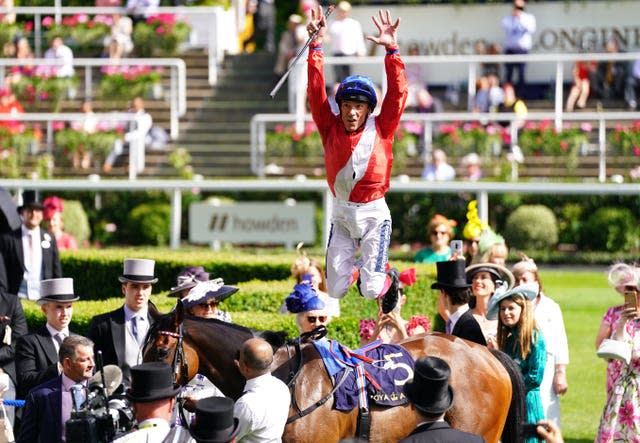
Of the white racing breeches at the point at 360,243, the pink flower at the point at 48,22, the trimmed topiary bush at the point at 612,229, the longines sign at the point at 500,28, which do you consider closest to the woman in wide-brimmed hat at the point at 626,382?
the white racing breeches at the point at 360,243

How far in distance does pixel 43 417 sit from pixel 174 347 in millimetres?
789

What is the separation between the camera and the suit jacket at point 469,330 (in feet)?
29.1

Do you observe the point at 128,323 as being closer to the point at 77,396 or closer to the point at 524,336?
the point at 77,396

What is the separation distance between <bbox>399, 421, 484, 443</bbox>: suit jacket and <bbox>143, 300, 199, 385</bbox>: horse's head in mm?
1797

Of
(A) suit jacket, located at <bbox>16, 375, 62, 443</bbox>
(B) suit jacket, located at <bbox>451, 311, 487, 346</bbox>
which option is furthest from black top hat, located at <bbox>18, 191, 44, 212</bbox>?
(A) suit jacket, located at <bbox>16, 375, 62, 443</bbox>

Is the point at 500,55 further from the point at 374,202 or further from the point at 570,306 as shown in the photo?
the point at 374,202

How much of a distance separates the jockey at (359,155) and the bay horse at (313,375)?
610 mm

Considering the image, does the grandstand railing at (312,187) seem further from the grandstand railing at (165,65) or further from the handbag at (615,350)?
the handbag at (615,350)

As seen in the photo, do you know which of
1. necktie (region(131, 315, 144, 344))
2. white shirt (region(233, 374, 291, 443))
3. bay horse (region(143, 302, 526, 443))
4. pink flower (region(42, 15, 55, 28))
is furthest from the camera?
pink flower (region(42, 15, 55, 28))

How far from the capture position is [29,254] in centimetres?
1174

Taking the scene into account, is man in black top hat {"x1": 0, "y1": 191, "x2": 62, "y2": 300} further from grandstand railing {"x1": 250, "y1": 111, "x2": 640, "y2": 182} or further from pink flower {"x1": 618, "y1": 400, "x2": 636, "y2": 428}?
grandstand railing {"x1": 250, "y1": 111, "x2": 640, "y2": 182}

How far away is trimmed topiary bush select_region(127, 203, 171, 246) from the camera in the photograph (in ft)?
66.2

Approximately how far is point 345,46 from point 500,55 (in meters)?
2.60

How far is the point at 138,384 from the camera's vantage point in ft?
19.5
